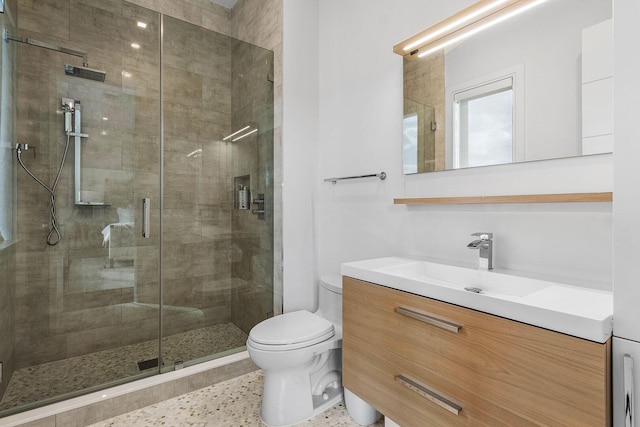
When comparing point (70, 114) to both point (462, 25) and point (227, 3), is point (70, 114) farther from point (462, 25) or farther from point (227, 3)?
point (462, 25)

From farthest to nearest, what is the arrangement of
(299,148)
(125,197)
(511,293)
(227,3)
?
(227,3), (299,148), (125,197), (511,293)

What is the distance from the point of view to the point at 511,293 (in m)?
1.18

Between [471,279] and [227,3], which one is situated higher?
[227,3]

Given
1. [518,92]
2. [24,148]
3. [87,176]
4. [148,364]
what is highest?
[518,92]

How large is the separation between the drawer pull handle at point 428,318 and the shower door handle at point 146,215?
1.67 metres

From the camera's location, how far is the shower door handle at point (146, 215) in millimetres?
2039

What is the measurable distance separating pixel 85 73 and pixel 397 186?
1.99m

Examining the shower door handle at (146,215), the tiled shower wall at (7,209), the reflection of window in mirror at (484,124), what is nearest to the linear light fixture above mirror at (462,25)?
the reflection of window in mirror at (484,124)

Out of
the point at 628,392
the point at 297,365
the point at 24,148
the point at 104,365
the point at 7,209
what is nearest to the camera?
the point at 628,392

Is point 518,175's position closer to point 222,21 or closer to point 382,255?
point 382,255

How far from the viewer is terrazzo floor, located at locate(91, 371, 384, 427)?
1.53 metres

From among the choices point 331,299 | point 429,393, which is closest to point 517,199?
point 429,393

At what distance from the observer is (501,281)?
3.98 ft

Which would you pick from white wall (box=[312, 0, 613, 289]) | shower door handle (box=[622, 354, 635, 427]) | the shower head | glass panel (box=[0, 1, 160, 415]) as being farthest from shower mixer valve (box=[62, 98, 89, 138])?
shower door handle (box=[622, 354, 635, 427])
